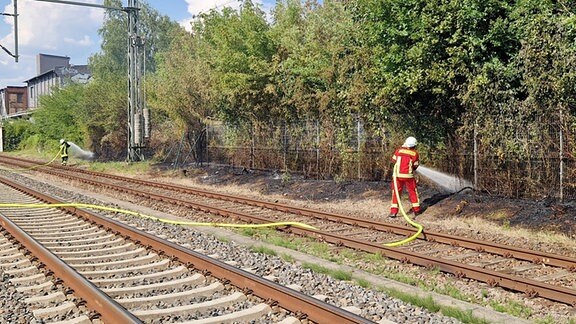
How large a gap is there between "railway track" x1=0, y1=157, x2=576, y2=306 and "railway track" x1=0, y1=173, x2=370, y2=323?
9.53 ft

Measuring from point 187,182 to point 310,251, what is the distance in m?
14.0

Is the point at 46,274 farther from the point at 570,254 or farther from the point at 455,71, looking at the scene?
the point at 455,71

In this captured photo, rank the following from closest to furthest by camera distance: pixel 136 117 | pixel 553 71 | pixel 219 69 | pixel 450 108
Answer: pixel 553 71, pixel 450 108, pixel 219 69, pixel 136 117

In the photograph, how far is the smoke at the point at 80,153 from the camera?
127ft

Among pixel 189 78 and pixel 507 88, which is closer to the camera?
pixel 507 88

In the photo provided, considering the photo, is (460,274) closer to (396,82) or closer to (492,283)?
(492,283)

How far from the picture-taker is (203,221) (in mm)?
12555

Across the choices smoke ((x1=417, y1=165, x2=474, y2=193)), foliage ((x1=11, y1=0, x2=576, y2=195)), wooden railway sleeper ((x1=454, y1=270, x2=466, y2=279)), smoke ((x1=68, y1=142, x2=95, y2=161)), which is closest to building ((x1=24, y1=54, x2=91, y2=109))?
smoke ((x1=68, y1=142, x2=95, y2=161))

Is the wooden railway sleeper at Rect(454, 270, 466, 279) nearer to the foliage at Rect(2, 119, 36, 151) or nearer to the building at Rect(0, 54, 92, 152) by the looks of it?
the foliage at Rect(2, 119, 36, 151)

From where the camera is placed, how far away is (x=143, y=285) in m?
6.56

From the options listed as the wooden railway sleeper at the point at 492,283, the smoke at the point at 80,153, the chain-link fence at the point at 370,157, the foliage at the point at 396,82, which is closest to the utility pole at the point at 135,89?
the foliage at the point at 396,82

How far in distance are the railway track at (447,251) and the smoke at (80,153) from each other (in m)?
26.9

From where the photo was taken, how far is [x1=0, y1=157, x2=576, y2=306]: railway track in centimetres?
700

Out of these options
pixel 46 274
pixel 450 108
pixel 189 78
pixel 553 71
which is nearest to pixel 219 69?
pixel 189 78
